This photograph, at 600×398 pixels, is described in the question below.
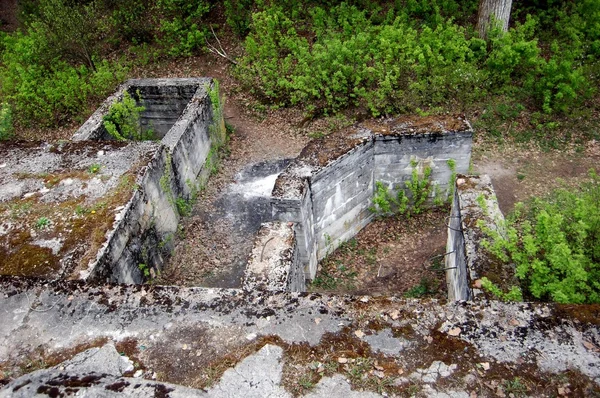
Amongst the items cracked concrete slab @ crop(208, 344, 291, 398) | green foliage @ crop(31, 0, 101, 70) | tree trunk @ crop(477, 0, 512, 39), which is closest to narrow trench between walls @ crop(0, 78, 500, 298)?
cracked concrete slab @ crop(208, 344, 291, 398)

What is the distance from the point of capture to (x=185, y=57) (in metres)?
14.7

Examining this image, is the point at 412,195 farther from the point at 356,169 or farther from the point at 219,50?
the point at 219,50

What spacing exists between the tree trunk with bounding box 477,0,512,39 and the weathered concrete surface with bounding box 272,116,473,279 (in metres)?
4.69

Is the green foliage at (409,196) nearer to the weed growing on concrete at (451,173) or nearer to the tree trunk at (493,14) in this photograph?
the weed growing on concrete at (451,173)

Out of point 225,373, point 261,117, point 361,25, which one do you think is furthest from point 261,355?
point 361,25

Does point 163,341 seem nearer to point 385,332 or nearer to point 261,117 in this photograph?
point 385,332

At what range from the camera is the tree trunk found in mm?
11555

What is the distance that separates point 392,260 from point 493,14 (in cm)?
730

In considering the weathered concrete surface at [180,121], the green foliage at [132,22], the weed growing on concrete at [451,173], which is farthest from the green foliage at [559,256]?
the green foliage at [132,22]

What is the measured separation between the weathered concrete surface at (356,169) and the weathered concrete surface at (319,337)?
2.64 metres

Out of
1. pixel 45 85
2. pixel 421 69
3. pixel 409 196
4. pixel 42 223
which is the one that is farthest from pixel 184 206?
pixel 45 85

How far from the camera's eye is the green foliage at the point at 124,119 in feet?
32.5

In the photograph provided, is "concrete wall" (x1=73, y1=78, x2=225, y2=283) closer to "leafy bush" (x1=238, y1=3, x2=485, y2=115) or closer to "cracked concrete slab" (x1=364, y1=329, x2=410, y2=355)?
"leafy bush" (x1=238, y1=3, x2=485, y2=115)

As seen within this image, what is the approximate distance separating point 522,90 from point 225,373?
33.9 ft
